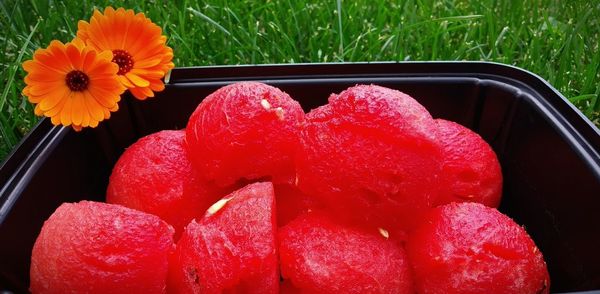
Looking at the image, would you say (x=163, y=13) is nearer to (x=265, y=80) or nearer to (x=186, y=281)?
(x=265, y=80)

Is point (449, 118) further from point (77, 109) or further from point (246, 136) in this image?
point (77, 109)

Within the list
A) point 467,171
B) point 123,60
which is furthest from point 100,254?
point 467,171

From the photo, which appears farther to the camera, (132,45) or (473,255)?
(132,45)

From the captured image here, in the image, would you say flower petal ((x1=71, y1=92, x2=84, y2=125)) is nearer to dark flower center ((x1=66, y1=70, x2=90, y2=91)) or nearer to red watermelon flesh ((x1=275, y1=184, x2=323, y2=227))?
dark flower center ((x1=66, y1=70, x2=90, y2=91))

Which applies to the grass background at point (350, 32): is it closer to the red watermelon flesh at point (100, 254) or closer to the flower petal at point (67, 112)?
the flower petal at point (67, 112)

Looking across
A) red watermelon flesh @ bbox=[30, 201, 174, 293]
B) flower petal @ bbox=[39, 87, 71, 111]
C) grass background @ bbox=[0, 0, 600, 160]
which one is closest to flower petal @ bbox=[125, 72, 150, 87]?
flower petal @ bbox=[39, 87, 71, 111]

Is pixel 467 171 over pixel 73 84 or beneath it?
beneath
